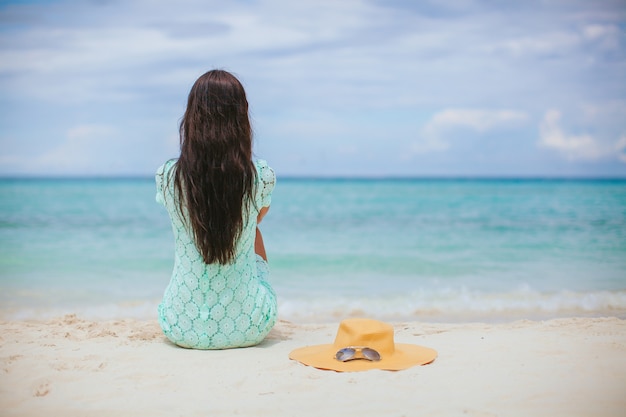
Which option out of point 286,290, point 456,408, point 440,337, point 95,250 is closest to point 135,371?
point 456,408

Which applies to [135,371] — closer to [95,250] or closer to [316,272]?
[316,272]

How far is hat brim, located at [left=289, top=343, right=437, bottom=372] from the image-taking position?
3.36 m

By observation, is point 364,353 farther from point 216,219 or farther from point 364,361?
point 216,219

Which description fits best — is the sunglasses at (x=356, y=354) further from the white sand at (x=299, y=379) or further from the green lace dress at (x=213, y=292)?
the green lace dress at (x=213, y=292)

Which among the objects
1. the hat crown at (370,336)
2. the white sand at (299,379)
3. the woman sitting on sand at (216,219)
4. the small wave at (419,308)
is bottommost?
the small wave at (419,308)

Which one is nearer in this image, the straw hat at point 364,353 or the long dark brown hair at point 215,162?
the straw hat at point 364,353

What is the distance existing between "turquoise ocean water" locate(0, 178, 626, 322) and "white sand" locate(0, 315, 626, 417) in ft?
6.42

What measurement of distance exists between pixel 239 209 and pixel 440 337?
1.71m

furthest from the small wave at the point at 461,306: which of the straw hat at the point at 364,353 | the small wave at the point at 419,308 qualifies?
the straw hat at the point at 364,353

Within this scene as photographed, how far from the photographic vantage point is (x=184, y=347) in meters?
3.90

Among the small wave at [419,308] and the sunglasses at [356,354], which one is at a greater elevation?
the sunglasses at [356,354]

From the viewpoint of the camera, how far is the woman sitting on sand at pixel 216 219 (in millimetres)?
3500

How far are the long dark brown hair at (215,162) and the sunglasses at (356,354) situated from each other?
2.90 feet

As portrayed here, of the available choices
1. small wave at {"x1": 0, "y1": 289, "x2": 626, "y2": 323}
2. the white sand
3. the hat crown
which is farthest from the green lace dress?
small wave at {"x1": 0, "y1": 289, "x2": 626, "y2": 323}
